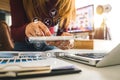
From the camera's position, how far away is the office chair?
68cm

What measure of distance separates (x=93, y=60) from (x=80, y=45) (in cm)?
20

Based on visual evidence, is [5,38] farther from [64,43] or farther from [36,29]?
[64,43]

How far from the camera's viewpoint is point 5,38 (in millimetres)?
688

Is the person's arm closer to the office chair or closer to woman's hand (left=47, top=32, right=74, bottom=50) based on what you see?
the office chair

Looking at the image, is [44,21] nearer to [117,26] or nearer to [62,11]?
[62,11]

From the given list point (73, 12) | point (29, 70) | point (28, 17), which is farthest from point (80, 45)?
point (29, 70)

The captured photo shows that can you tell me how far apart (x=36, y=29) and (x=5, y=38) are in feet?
0.47

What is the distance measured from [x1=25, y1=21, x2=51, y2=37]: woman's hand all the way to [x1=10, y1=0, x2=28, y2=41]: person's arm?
0.02 metres

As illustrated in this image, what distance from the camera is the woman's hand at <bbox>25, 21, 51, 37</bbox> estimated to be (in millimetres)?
705

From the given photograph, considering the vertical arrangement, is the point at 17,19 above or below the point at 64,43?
above

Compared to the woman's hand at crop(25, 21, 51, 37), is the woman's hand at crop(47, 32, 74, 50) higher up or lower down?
lower down

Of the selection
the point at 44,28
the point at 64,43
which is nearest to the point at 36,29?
the point at 44,28

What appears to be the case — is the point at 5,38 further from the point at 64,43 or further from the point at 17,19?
the point at 64,43

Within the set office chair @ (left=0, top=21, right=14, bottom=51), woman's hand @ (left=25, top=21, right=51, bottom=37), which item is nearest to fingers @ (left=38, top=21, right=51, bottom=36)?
woman's hand @ (left=25, top=21, right=51, bottom=37)
